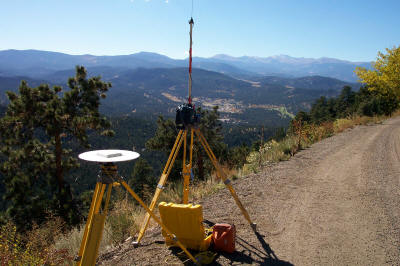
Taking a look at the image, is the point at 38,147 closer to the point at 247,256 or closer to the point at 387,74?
the point at 247,256

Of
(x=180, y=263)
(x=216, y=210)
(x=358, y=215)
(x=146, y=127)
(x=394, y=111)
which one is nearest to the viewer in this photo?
(x=180, y=263)

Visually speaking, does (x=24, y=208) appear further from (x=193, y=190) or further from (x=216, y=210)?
(x=216, y=210)

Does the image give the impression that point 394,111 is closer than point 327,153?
No

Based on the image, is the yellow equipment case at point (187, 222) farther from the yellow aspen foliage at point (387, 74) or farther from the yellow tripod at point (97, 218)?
the yellow aspen foliage at point (387, 74)

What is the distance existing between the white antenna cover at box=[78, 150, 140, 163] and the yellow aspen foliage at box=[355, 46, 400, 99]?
681 inches

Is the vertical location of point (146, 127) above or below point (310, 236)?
below

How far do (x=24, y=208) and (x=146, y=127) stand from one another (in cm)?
7361

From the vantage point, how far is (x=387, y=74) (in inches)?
628

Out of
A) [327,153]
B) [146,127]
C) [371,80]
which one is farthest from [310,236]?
[146,127]

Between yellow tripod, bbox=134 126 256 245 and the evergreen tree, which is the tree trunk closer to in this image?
the evergreen tree

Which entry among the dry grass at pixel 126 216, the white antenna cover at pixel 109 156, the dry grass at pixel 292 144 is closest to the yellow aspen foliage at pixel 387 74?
the dry grass at pixel 292 144

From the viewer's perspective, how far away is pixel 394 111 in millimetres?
19453

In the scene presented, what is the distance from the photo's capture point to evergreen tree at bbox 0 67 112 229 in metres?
11.4

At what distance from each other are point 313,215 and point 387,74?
14.9 metres
